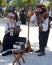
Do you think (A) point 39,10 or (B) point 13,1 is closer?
(A) point 39,10

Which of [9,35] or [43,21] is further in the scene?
[9,35]

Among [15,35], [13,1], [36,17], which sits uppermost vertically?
[36,17]

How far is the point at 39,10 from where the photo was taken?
31.6 ft

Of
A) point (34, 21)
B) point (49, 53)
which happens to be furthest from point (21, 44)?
point (49, 53)

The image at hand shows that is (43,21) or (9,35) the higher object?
(43,21)

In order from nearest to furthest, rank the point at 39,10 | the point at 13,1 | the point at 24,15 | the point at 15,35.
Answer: the point at 39,10, the point at 15,35, the point at 24,15, the point at 13,1

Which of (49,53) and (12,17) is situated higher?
(12,17)

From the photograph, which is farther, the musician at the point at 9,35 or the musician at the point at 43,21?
the musician at the point at 9,35

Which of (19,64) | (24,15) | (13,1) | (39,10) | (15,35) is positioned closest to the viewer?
(19,64)

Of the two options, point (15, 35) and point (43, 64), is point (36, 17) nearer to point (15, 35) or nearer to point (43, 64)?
point (15, 35)

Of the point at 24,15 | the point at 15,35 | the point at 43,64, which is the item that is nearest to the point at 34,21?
the point at 15,35

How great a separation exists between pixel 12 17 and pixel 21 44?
4.62ft

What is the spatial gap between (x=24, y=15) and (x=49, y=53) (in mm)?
15528

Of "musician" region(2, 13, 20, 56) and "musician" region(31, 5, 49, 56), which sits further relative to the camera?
"musician" region(2, 13, 20, 56)
